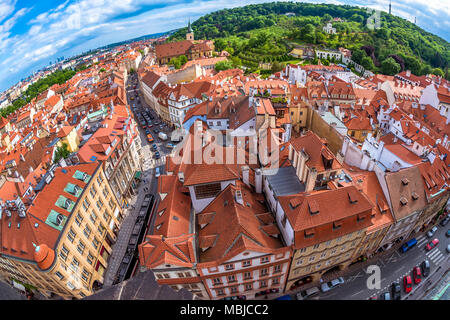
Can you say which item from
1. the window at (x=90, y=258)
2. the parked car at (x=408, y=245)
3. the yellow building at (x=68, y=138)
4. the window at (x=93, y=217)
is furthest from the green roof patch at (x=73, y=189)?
the parked car at (x=408, y=245)

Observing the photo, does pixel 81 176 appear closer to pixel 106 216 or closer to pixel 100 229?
pixel 106 216

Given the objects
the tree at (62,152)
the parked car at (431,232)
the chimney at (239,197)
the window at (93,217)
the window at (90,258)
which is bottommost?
the parked car at (431,232)

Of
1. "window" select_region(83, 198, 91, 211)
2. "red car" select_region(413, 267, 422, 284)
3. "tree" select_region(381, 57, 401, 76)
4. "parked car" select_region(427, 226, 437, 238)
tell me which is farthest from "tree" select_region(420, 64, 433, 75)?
"window" select_region(83, 198, 91, 211)

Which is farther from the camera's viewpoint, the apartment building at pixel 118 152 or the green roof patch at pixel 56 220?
the apartment building at pixel 118 152

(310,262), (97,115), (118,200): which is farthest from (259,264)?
(97,115)

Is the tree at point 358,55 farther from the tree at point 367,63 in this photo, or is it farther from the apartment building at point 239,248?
the apartment building at point 239,248

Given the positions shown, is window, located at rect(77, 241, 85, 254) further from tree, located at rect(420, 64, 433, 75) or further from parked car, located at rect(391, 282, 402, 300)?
tree, located at rect(420, 64, 433, 75)
